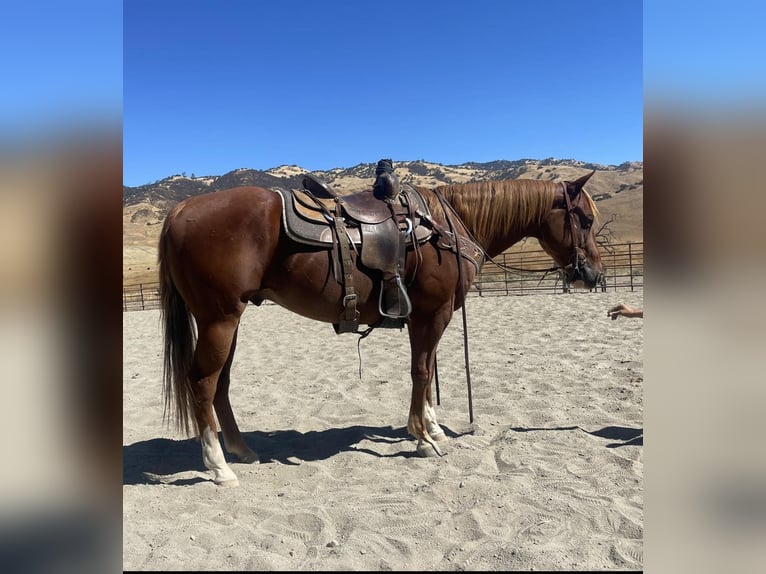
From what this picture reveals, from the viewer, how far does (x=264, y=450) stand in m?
3.72

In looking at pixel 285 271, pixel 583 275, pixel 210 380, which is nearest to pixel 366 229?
pixel 285 271

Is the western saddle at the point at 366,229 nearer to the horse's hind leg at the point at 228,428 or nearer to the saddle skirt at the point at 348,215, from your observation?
the saddle skirt at the point at 348,215

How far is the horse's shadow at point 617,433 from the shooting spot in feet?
11.3

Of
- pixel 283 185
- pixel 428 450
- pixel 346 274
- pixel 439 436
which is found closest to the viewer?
pixel 346 274

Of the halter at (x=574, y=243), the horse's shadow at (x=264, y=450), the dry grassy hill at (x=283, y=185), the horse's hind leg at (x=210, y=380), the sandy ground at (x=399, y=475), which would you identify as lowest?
the horse's shadow at (x=264, y=450)

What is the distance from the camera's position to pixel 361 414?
4453mm

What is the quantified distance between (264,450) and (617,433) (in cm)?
286

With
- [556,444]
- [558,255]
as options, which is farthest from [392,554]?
[558,255]

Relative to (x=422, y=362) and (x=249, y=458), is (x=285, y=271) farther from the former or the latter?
(x=249, y=458)

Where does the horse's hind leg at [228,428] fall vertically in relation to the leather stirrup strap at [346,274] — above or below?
below

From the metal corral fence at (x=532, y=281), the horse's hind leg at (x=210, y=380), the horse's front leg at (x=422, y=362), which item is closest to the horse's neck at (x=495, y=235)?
the horse's front leg at (x=422, y=362)

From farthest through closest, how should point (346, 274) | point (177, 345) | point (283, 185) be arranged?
point (283, 185)
point (177, 345)
point (346, 274)

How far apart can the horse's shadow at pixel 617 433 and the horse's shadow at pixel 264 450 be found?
0.82 m
